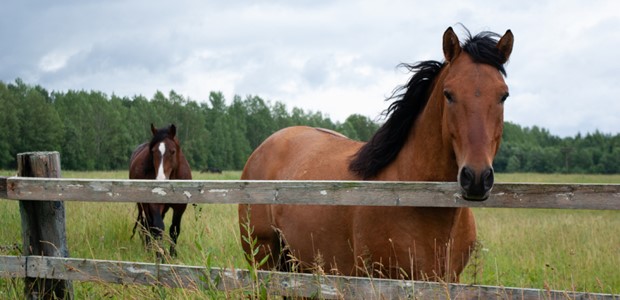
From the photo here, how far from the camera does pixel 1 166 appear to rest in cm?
5153

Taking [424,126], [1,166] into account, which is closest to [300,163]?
[424,126]

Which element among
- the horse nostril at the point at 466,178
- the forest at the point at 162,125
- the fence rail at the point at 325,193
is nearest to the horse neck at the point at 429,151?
the fence rail at the point at 325,193

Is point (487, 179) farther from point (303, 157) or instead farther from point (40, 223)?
point (40, 223)

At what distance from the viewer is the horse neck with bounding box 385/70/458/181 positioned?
12.0 ft

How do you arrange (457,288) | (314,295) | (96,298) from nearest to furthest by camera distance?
(457,288), (314,295), (96,298)

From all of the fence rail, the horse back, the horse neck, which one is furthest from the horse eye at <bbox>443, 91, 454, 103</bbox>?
the horse back

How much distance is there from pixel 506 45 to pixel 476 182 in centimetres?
120

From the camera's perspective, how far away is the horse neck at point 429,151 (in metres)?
3.67

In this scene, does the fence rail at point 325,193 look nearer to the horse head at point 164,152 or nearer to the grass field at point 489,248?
the grass field at point 489,248

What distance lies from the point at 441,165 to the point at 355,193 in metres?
0.70

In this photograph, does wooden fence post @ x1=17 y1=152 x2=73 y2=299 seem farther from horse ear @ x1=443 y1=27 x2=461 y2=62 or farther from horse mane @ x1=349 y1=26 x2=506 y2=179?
horse ear @ x1=443 y1=27 x2=461 y2=62

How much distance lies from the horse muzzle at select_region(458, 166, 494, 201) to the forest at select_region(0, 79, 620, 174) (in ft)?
157

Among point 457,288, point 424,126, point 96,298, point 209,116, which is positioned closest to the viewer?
point 457,288

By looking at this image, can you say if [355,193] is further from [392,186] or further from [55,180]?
[55,180]
